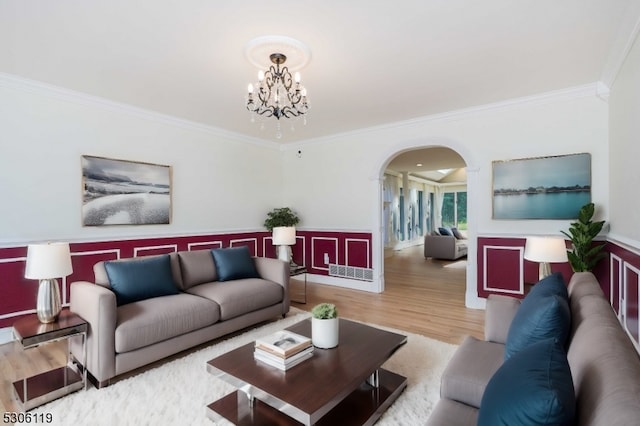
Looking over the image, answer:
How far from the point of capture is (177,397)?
222cm

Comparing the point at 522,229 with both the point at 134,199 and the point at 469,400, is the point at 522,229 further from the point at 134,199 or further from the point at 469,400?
the point at 134,199

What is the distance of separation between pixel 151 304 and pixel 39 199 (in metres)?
1.93

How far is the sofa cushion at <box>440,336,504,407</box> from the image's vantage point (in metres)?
1.53

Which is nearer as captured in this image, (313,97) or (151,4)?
(151,4)

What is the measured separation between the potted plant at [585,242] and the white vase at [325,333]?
9.05 ft

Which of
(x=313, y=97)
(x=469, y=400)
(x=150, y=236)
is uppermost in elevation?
(x=313, y=97)

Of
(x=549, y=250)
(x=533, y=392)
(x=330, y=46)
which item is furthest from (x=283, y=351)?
(x=549, y=250)

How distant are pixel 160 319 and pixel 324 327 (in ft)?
4.55

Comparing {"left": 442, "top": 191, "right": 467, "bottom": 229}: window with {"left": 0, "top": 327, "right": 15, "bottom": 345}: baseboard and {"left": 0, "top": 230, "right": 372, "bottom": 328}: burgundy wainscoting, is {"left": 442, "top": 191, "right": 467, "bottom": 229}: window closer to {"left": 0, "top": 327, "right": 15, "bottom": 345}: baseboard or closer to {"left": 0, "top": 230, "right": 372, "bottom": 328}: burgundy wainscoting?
{"left": 0, "top": 230, "right": 372, "bottom": 328}: burgundy wainscoting

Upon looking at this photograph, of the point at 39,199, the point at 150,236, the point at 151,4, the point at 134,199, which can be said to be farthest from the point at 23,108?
the point at 151,4

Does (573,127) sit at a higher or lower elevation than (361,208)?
higher

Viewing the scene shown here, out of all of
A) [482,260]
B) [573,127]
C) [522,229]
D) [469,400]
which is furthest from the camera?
[482,260]

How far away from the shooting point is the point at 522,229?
4.02 metres

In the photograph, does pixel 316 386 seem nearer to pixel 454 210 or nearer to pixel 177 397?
pixel 177 397
